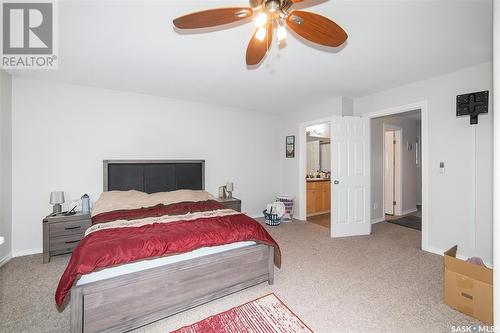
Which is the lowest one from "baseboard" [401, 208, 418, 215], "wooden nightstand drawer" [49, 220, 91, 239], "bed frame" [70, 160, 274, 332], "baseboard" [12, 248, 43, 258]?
"baseboard" [12, 248, 43, 258]

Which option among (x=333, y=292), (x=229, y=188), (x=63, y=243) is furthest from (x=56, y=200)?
(x=333, y=292)

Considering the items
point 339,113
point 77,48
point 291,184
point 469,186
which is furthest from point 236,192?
point 469,186

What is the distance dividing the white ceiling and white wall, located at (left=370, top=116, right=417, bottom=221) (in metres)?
1.53

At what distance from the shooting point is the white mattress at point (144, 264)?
1.52 m

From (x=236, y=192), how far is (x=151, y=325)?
3082mm

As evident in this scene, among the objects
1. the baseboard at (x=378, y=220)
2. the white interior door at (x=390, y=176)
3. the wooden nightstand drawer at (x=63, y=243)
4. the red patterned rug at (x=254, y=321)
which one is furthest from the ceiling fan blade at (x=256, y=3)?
the white interior door at (x=390, y=176)

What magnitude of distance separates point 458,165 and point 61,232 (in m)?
5.20

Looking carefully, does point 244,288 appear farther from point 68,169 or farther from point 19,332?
point 68,169

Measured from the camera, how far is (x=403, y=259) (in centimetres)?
277

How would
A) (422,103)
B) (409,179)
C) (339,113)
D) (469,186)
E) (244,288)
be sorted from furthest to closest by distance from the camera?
1. (409,179)
2. (339,113)
3. (422,103)
4. (469,186)
5. (244,288)

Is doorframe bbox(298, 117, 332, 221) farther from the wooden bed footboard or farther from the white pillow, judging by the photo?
the wooden bed footboard

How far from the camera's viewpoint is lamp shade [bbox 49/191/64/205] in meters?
2.85

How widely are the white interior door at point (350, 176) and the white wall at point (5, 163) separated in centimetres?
456

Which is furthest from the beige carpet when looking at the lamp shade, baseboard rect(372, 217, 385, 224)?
baseboard rect(372, 217, 385, 224)
